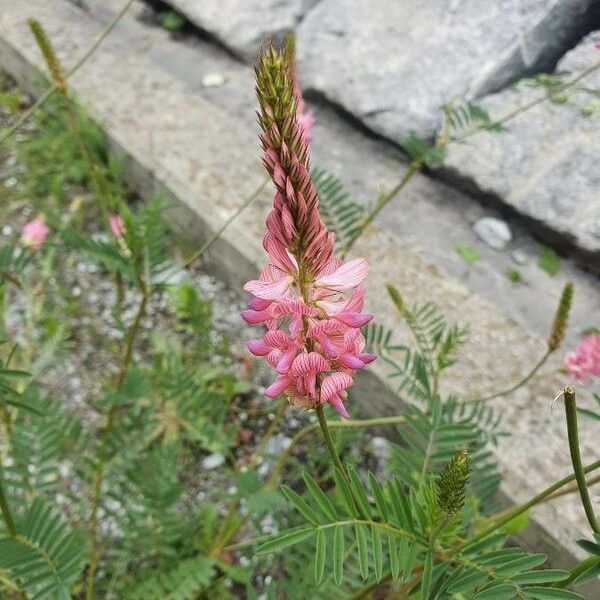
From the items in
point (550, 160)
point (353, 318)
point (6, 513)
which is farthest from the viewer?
point (550, 160)

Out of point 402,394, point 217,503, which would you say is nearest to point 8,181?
point 217,503

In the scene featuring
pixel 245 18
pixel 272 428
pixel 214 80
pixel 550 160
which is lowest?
pixel 214 80

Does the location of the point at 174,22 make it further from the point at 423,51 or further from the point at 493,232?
the point at 493,232

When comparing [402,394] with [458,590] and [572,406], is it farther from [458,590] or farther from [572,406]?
[572,406]

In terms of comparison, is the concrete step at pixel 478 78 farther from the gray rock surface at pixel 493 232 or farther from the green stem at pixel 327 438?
the green stem at pixel 327 438

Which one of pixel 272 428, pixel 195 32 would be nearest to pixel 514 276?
pixel 272 428

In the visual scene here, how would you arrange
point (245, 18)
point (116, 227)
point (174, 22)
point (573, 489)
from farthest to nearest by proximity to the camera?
1. point (174, 22)
2. point (245, 18)
3. point (116, 227)
4. point (573, 489)

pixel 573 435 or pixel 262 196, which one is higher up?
pixel 573 435

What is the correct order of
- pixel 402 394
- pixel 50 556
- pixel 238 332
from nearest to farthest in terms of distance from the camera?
pixel 50 556 < pixel 402 394 < pixel 238 332
